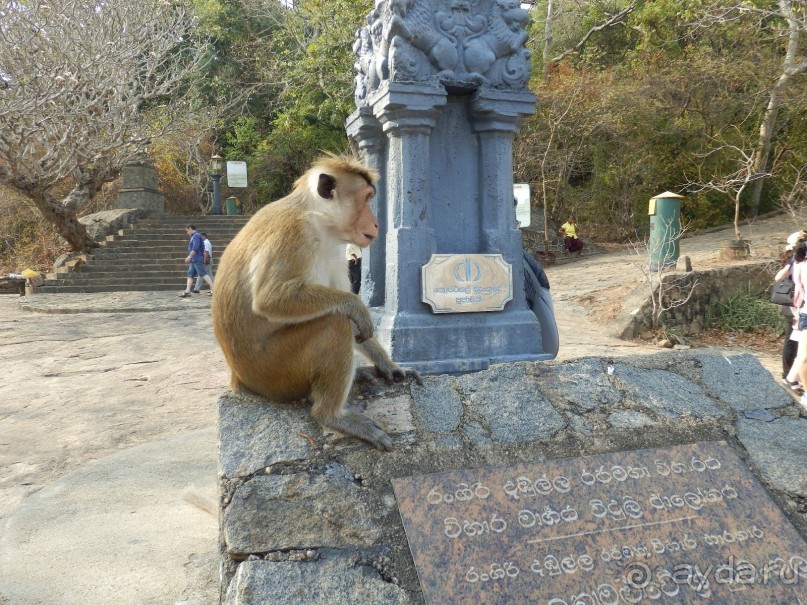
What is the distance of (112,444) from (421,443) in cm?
328

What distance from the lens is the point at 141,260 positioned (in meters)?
16.2

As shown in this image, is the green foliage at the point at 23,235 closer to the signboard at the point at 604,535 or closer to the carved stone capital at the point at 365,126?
the carved stone capital at the point at 365,126

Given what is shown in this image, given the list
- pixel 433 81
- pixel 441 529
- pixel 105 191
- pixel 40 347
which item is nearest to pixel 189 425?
pixel 433 81

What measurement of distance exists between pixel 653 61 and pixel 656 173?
3256mm

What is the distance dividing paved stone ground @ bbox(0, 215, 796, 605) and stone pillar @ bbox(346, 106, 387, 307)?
68.9 inches

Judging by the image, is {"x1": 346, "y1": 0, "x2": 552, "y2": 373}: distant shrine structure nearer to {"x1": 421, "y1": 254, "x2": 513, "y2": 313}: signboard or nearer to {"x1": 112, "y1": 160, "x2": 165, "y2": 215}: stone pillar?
{"x1": 421, "y1": 254, "x2": 513, "y2": 313}: signboard

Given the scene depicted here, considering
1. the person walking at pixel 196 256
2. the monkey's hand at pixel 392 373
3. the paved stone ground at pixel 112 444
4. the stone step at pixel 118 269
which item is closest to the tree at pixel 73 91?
the stone step at pixel 118 269

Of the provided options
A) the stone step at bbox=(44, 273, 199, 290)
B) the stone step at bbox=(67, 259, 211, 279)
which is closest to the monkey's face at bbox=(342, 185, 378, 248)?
the stone step at bbox=(44, 273, 199, 290)

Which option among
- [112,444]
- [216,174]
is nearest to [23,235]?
[216,174]

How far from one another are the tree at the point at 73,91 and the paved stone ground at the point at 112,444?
4429 mm

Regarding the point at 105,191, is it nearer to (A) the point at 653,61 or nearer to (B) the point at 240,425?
(A) the point at 653,61

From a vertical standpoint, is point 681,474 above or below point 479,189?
below

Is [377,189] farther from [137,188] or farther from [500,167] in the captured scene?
[137,188]

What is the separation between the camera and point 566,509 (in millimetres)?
2033
